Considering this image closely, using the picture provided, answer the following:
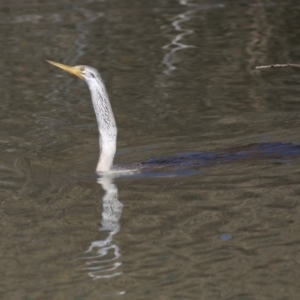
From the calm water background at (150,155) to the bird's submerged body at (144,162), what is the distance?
0.69ft

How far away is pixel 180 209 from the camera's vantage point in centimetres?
859

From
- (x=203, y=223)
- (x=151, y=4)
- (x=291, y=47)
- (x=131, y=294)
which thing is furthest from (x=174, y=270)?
(x=151, y=4)

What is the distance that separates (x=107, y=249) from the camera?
7586 millimetres

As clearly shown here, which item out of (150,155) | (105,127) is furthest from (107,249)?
(150,155)

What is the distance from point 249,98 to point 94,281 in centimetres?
697

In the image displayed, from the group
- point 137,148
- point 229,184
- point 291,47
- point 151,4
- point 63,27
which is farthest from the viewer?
point 151,4

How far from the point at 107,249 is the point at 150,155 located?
339cm

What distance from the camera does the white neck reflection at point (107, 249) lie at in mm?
7102

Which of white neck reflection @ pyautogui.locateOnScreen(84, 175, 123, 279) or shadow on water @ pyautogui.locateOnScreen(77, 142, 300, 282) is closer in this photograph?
white neck reflection @ pyautogui.locateOnScreen(84, 175, 123, 279)

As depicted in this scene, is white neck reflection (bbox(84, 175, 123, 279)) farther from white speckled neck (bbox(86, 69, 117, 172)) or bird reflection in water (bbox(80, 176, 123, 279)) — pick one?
white speckled neck (bbox(86, 69, 117, 172))

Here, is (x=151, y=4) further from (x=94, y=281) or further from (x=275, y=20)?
(x=94, y=281)

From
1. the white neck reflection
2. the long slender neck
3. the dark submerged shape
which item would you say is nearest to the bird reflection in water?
the white neck reflection

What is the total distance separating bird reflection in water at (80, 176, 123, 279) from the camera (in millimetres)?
7102

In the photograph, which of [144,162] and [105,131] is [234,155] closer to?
[144,162]
